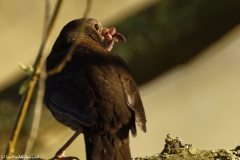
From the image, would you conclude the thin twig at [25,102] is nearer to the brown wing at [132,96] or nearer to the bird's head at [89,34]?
the brown wing at [132,96]

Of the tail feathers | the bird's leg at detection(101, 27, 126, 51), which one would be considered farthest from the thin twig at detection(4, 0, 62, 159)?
the bird's leg at detection(101, 27, 126, 51)

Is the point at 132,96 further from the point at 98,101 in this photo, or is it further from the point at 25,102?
the point at 25,102

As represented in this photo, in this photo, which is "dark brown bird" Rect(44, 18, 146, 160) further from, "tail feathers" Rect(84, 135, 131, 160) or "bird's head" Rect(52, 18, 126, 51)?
"bird's head" Rect(52, 18, 126, 51)

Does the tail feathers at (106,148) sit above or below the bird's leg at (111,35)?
below

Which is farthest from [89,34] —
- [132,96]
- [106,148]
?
[106,148]

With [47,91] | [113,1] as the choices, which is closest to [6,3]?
[113,1]

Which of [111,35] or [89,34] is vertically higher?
[111,35]

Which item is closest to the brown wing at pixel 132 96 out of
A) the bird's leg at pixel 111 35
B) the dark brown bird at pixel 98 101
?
the dark brown bird at pixel 98 101
